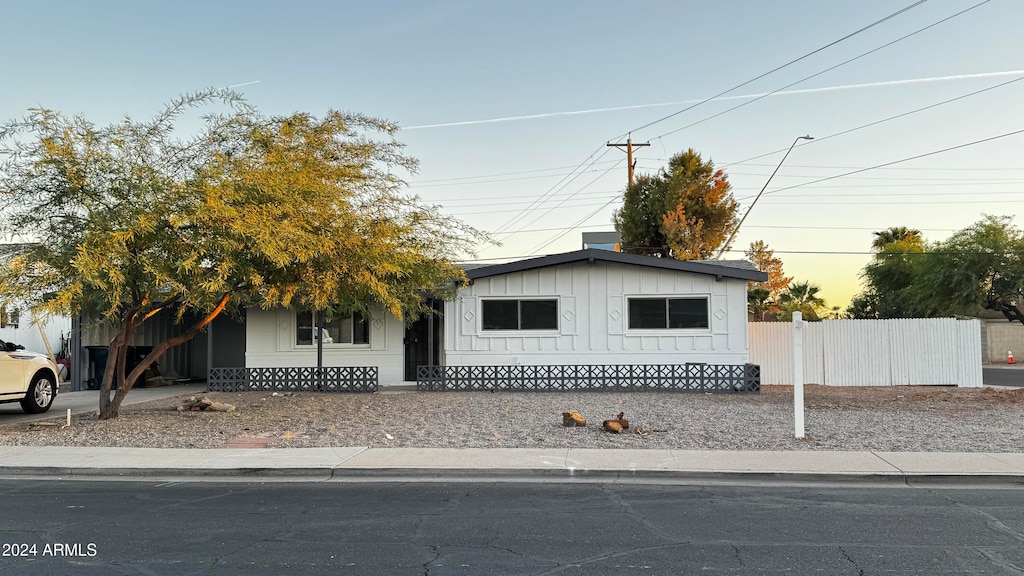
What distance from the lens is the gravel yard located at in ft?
36.4

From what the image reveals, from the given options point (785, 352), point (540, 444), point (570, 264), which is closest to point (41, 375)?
point (540, 444)

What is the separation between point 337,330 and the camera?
2064 centimetres

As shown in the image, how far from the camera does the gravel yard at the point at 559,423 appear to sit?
36.4 ft

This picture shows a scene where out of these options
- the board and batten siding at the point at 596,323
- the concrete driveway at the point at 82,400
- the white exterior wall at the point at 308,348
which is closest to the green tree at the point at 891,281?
the board and batten siding at the point at 596,323

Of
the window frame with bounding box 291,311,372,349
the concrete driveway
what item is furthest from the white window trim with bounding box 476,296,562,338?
the concrete driveway

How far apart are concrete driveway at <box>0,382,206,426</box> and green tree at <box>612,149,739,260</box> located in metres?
26.0

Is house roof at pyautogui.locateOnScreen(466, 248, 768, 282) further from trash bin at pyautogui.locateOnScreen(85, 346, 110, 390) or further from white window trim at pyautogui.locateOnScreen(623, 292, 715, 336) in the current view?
trash bin at pyautogui.locateOnScreen(85, 346, 110, 390)

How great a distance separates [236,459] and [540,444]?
4154mm

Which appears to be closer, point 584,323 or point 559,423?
point 559,423

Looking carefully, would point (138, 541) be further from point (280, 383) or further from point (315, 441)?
point (280, 383)

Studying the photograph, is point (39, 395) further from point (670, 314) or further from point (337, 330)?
point (670, 314)

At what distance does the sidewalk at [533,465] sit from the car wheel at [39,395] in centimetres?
506

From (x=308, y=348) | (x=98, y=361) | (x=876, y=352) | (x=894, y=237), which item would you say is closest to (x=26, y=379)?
(x=98, y=361)

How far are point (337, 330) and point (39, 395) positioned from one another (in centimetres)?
739
